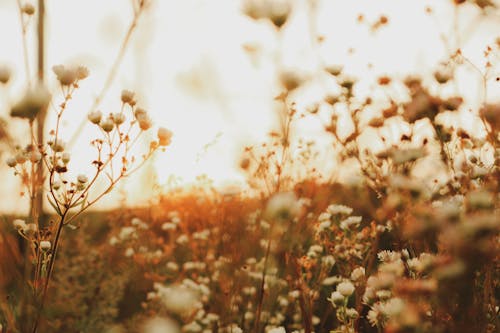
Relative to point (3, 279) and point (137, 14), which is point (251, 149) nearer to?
point (137, 14)

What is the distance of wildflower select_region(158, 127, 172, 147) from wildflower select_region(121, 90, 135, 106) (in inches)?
7.9

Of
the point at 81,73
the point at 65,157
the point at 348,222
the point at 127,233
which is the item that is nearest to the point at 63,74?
the point at 81,73

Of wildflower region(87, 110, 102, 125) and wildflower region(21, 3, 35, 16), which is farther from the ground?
wildflower region(21, 3, 35, 16)

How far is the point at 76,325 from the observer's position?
162 inches

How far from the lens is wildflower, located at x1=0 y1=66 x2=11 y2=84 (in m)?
2.34

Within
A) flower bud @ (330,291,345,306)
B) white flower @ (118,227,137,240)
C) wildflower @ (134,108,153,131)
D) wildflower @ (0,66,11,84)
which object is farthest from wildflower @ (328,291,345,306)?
white flower @ (118,227,137,240)

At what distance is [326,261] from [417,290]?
87.5 inches

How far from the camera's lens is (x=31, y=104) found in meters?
1.87

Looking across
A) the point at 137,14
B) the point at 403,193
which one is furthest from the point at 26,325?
Answer: the point at 403,193

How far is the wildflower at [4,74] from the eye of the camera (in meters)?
2.34

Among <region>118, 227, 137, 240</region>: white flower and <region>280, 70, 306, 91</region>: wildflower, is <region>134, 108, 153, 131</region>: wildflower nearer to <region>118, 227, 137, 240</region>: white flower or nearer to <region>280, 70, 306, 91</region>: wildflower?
<region>280, 70, 306, 91</region>: wildflower

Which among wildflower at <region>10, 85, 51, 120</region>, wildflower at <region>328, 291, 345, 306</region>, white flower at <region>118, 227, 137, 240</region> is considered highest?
wildflower at <region>10, 85, 51, 120</region>

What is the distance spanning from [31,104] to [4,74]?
608 millimetres

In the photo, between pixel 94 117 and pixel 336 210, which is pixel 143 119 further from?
pixel 336 210
